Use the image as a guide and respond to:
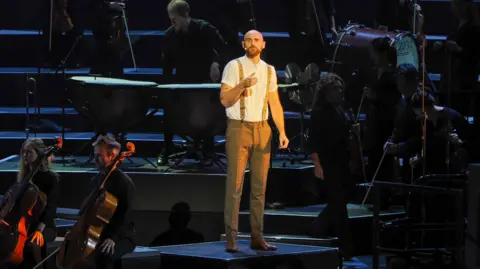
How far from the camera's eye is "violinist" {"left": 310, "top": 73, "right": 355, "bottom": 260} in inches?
384

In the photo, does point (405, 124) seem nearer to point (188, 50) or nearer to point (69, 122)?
point (188, 50)

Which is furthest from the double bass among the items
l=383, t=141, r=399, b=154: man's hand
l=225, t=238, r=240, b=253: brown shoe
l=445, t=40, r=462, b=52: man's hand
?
l=225, t=238, r=240, b=253: brown shoe

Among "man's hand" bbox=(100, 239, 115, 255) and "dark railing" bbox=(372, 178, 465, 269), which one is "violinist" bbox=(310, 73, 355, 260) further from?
"man's hand" bbox=(100, 239, 115, 255)

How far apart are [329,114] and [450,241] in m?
1.48

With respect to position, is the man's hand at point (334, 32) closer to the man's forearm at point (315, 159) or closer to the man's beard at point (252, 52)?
the man's forearm at point (315, 159)

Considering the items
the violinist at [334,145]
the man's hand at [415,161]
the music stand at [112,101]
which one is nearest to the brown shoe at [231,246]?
the violinist at [334,145]

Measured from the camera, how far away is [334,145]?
9.76 meters

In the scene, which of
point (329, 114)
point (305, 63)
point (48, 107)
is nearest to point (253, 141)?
point (329, 114)

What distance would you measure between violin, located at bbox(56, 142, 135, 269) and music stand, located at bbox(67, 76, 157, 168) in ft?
7.72

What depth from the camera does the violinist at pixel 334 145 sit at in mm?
9742

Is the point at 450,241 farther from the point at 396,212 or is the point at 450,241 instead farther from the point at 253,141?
the point at 253,141

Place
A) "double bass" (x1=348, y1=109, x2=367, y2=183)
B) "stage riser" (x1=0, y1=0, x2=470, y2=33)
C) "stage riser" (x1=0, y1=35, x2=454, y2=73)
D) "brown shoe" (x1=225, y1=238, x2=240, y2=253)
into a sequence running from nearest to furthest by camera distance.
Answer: "brown shoe" (x1=225, y1=238, x2=240, y2=253), "double bass" (x1=348, y1=109, x2=367, y2=183), "stage riser" (x1=0, y1=35, x2=454, y2=73), "stage riser" (x1=0, y1=0, x2=470, y2=33)

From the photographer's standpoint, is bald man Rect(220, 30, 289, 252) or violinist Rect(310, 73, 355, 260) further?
violinist Rect(310, 73, 355, 260)

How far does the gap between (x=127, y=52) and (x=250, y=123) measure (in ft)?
17.2
